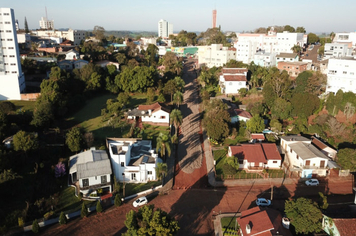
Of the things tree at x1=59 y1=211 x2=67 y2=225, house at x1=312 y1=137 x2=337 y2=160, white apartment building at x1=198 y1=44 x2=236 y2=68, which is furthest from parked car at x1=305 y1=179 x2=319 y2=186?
white apartment building at x1=198 y1=44 x2=236 y2=68

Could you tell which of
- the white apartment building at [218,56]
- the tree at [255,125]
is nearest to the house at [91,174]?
the tree at [255,125]

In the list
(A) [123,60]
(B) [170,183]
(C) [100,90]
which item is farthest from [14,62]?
(B) [170,183]

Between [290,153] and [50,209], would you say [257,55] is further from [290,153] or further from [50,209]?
[50,209]

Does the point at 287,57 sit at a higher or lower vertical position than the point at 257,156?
higher

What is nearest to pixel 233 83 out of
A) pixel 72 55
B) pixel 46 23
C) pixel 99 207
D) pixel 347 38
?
A: pixel 99 207

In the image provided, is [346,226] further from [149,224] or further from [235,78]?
[235,78]

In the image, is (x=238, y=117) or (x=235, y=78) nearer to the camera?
(x=238, y=117)
